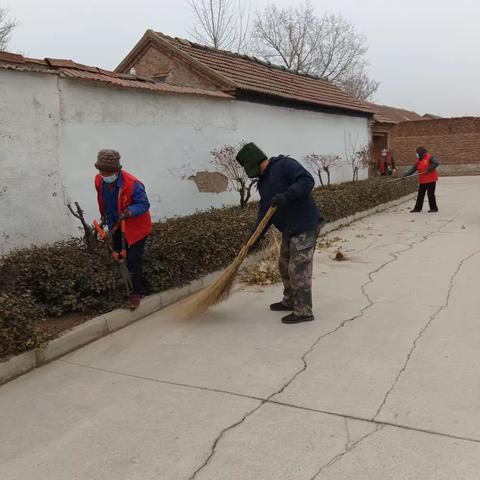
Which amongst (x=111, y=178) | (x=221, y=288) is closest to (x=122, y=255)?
(x=111, y=178)

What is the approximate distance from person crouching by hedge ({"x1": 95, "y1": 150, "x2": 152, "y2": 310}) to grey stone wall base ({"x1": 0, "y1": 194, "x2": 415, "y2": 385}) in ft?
0.65

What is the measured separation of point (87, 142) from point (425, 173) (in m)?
8.26

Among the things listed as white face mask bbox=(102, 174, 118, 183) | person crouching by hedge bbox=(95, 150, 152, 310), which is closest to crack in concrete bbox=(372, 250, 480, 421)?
person crouching by hedge bbox=(95, 150, 152, 310)

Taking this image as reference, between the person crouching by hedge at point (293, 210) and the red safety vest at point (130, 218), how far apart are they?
3.45 feet

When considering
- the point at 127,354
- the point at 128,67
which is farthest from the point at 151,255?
the point at 128,67

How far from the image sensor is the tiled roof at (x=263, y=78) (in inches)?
419

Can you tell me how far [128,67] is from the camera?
1175cm

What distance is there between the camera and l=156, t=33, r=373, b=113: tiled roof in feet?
34.9

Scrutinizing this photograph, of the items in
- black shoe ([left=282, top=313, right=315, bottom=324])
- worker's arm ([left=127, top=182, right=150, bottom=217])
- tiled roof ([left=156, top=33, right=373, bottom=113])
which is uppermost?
tiled roof ([left=156, top=33, right=373, bottom=113])

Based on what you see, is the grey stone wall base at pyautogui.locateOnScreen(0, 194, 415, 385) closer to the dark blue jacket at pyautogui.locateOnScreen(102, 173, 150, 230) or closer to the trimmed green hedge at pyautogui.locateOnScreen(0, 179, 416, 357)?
the trimmed green hedge at pyautogui.locateOnScreen(0, 179, 416, 357)

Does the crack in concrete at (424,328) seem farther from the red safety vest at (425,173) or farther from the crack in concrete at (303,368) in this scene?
the red safety vest at (425,173)

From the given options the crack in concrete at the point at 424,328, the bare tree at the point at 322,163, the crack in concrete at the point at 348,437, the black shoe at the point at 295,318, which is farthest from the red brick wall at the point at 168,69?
the crack in concrete at the point at 348,437

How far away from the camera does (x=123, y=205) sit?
186 inches

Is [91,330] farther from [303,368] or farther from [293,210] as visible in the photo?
[293,210]
